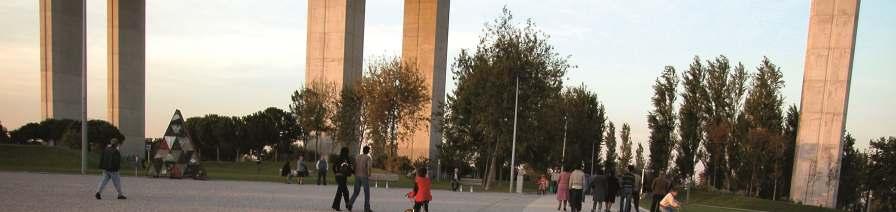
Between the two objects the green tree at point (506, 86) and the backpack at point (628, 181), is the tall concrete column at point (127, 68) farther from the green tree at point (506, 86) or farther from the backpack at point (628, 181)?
the backpack at point (628, 181)

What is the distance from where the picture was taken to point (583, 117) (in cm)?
5597

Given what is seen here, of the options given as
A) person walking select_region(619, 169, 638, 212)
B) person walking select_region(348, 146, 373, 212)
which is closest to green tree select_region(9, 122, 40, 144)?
person walking select_region(348, 146, 373, 212)

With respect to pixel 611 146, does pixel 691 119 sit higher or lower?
lower

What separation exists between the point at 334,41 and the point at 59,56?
1582cm

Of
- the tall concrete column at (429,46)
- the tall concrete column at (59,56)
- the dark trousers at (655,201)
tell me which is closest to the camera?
the dark trousers at (655,201)

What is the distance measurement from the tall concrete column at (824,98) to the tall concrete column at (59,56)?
37684 mm

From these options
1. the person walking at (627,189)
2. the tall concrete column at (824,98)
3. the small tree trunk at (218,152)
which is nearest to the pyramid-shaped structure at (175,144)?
the person walking at (627,189)

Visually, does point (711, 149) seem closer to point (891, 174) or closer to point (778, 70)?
point (778, 70)

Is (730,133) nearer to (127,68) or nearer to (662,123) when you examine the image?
(662,123)

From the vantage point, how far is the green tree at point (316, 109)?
3750 cm

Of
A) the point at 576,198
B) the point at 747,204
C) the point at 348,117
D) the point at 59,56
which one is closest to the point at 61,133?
the point at 59,56

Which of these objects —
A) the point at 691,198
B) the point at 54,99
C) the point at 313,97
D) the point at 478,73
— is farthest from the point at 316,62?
the point at 691,198

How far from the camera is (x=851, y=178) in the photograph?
1641 inches

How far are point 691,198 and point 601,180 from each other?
1690cm
